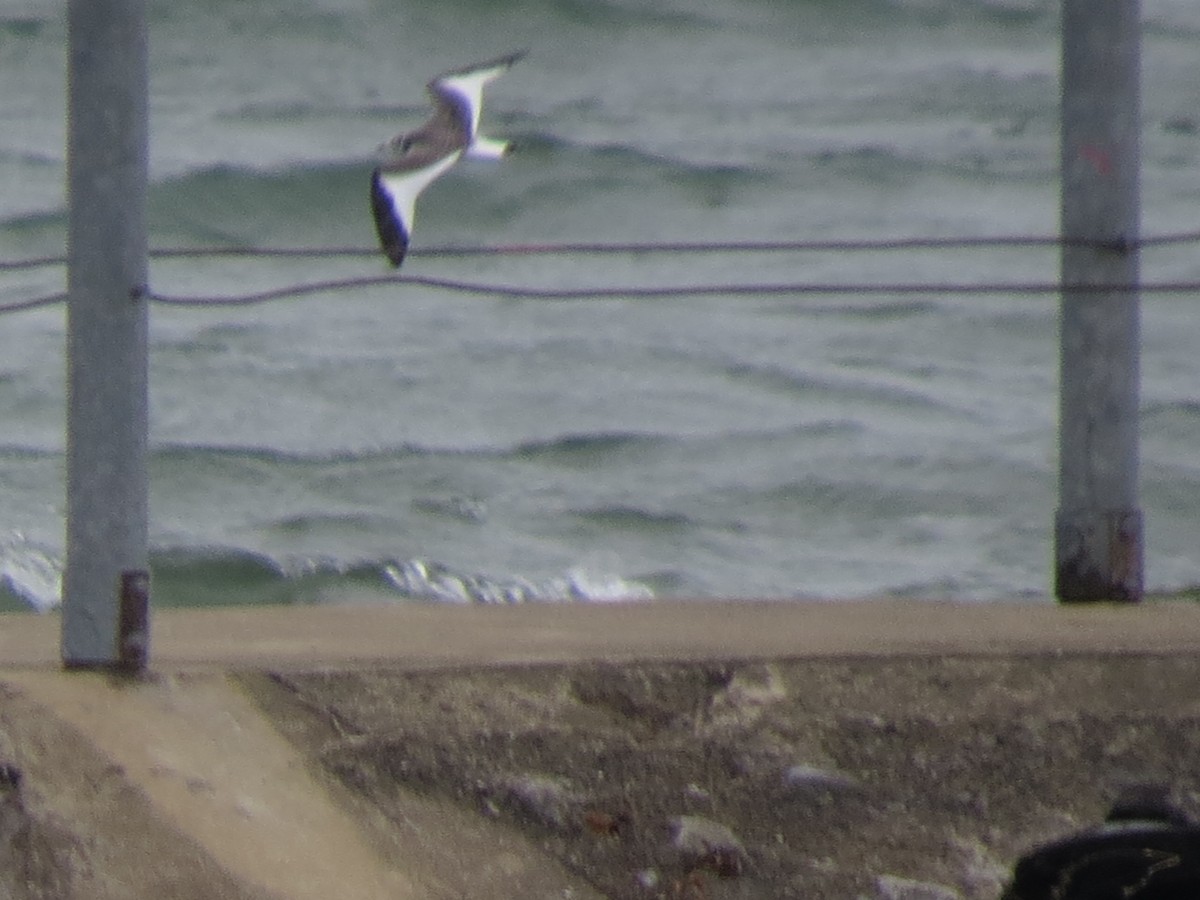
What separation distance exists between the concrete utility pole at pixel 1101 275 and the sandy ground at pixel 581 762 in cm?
18

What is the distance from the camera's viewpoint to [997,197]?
940cm

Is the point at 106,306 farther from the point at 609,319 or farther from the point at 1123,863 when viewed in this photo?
the point at 609,319

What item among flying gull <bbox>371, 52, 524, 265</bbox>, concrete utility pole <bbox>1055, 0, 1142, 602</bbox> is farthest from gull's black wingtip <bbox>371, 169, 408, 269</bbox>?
concrete utility pole <bbox>1055, 0, 1142, 602</bbox>

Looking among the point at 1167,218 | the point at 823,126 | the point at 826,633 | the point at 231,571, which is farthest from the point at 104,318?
the point at 823,126

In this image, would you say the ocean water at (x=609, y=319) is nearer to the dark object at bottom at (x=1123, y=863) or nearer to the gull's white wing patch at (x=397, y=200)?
the gull's white wing patch at (x=397, y=200)

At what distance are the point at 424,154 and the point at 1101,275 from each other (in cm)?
74

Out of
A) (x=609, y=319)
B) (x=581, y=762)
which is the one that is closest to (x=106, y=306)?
(x=581, y=762)

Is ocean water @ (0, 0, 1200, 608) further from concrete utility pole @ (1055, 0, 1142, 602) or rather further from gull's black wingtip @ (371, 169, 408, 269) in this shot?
gull's black wingtip @ (371, 169, 408, 269)

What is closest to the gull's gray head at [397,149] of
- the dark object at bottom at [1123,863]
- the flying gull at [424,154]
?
the flying gull at [424,154]

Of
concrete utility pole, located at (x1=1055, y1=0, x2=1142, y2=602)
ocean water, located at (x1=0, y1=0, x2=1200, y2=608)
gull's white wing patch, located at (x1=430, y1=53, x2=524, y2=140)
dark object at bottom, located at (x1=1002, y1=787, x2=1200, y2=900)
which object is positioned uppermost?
gull's white wing patch, located at (x1=430, y1=53, x2=524, y2=140)

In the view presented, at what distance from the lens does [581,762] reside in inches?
76.0

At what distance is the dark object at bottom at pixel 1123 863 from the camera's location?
61.9 inches

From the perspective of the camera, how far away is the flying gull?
6.79ft

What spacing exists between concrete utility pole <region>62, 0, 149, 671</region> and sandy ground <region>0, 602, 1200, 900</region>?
4.8 inches
